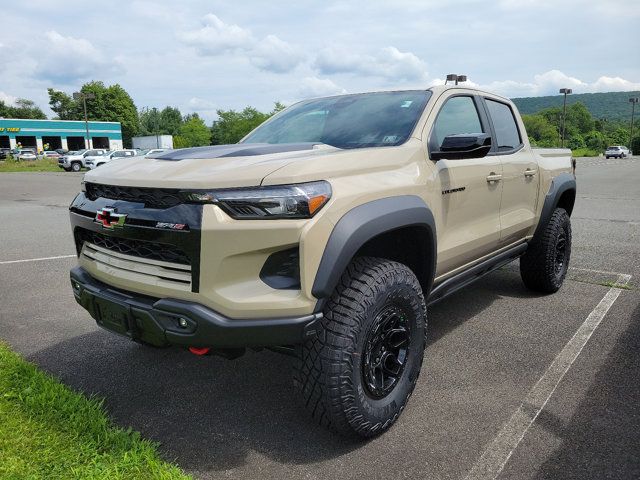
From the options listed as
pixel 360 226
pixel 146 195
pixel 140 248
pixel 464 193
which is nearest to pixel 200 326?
pixel 140 248

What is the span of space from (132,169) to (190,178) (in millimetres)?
507

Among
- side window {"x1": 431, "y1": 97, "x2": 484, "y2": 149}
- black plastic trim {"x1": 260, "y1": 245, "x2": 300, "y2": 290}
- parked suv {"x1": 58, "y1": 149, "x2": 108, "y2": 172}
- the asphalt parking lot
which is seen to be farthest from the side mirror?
parked suv {"x1": 58, "y1": 149, "x2": 108, "y2": 172}

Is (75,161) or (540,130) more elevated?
(540,130)

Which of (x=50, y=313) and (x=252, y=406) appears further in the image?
(x=50, y=313)

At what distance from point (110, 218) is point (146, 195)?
0.79ft

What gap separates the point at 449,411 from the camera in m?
2.92

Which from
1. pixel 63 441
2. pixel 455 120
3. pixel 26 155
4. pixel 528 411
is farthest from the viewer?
pixel 26 155

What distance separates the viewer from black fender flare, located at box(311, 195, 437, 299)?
2.28m

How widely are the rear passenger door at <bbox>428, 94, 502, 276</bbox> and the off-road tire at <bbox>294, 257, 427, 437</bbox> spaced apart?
0.66m

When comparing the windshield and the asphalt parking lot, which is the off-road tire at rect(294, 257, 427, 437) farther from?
the windshield

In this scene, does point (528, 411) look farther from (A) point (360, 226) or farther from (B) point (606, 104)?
(B) point (606, 104)

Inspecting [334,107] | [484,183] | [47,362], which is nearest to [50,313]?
[47,362]

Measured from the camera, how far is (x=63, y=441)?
2.60 meters

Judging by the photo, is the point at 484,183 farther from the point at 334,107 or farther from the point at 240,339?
the point at 240,339
